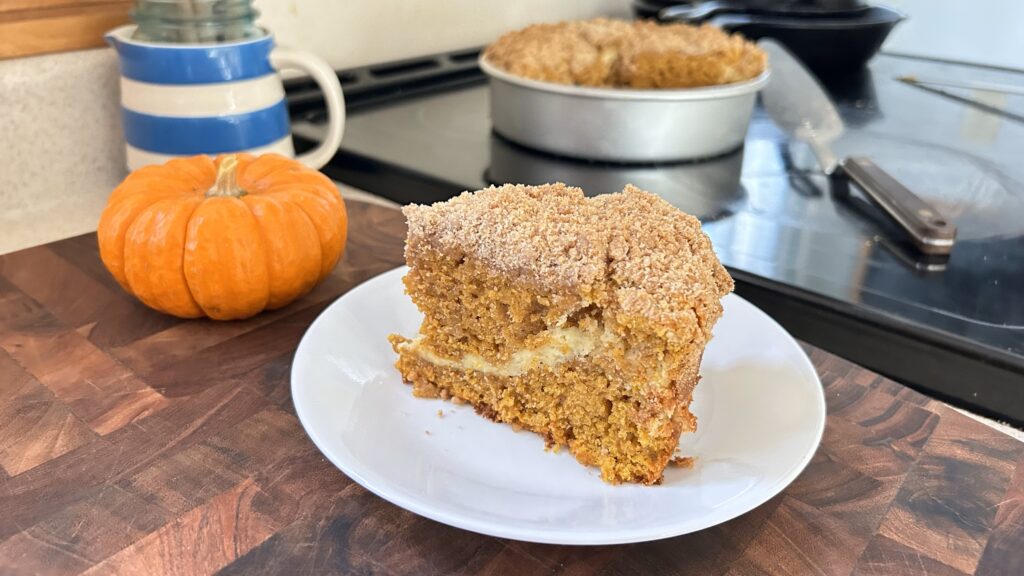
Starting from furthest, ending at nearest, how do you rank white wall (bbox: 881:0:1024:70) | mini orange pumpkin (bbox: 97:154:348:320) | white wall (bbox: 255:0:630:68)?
white wall (bbox: 881:0:1024:70), white wall (bbox: 255:0:630:68), mini orange pumpkin (bbox: 97:154:348:320)

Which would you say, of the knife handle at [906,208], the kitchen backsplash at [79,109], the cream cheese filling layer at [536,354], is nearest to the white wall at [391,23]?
the kitchen backsplash at [79,109]

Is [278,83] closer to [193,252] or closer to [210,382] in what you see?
[193,252]

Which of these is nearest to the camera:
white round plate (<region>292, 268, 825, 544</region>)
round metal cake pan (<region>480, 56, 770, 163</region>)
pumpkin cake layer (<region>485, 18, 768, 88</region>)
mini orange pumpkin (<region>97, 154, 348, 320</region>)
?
white round plate (<region>292, 268, 825, 544</region>)

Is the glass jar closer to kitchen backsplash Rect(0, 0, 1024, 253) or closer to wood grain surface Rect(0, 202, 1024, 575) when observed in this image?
Answer: kitchen backsplash Rect(0, 0, 1024, 253)

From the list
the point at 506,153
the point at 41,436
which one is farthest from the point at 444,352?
the point at 506,153

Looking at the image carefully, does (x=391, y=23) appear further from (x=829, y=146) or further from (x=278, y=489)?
(x=278, y=489)

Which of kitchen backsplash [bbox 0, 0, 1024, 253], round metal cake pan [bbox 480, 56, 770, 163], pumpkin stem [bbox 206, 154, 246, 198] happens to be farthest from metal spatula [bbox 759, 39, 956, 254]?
pumpkin stem [bbox 206, 154, 246, 198]
